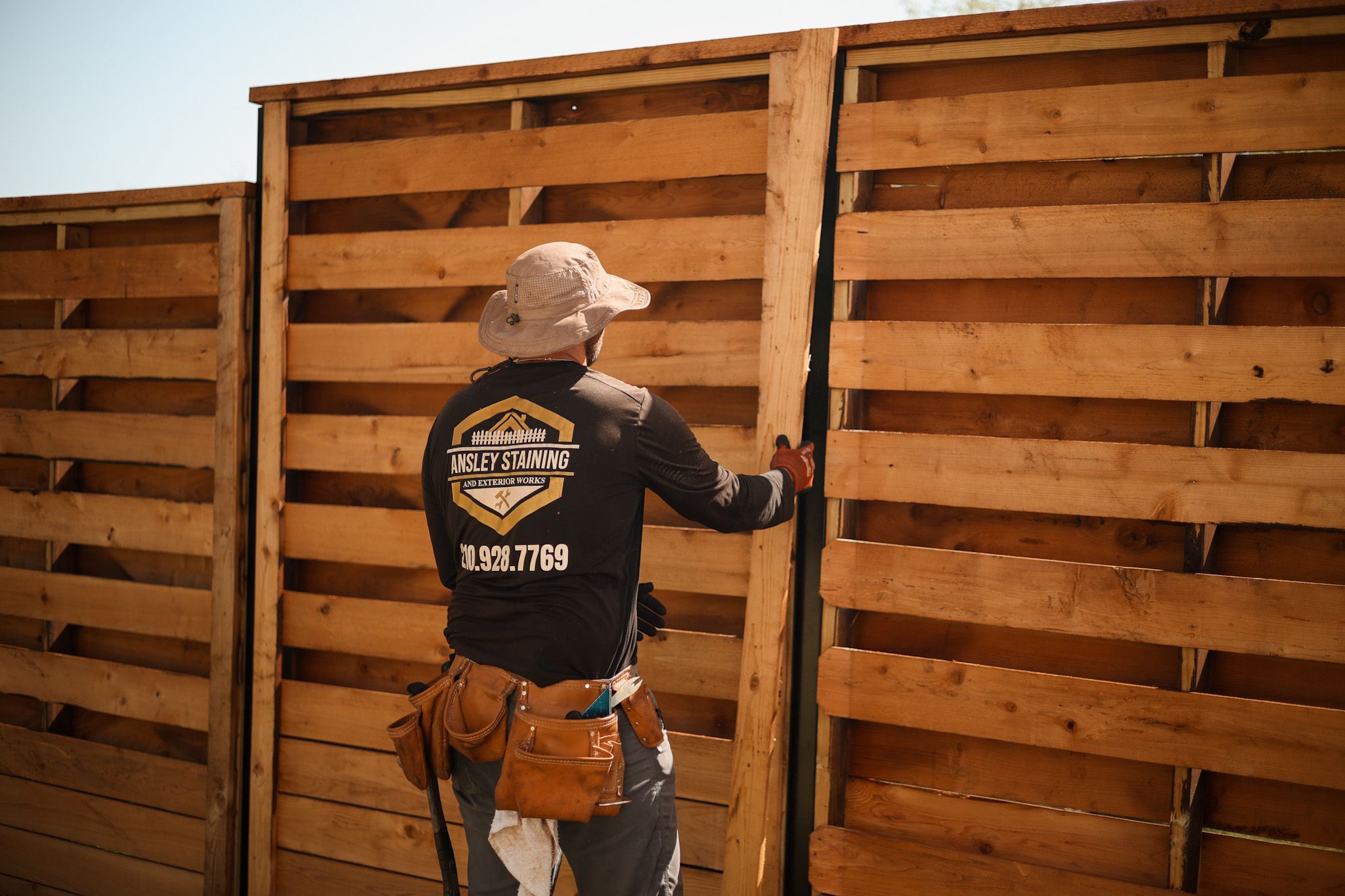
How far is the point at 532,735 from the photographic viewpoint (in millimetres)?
2223

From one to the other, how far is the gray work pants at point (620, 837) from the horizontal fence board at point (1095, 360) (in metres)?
1.28

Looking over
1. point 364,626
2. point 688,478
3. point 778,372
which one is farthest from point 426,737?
point 778,372

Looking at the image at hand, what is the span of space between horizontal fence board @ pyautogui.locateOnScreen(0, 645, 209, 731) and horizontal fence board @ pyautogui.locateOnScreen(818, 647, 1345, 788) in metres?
2.59

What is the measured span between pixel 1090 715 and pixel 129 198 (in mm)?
4078

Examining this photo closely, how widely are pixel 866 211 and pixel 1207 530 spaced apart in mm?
1327

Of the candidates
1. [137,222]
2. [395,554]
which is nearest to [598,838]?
[395,554]

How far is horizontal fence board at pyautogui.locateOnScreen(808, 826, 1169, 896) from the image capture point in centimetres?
273

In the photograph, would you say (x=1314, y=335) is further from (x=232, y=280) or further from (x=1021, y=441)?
(x=232, y=280)

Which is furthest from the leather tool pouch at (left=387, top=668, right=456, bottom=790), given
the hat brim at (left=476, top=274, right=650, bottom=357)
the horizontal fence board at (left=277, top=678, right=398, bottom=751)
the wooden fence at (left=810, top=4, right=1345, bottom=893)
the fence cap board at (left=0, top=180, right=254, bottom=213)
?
the fence cap board at (left=0, top=180, right=254, bottom=213)

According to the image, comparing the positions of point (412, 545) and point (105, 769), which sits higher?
point (412, 545)

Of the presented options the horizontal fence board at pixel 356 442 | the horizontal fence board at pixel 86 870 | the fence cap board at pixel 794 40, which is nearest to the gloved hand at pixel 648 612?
the horizontal fence board at pixel 356 442

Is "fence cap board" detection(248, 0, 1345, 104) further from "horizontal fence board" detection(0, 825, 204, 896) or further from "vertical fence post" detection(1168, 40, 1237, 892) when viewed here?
"horizontal fence board" detection(0, 825, 204, 896)

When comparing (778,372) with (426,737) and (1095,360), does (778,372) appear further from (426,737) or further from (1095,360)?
(426,737)

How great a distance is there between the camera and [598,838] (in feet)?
7.57
